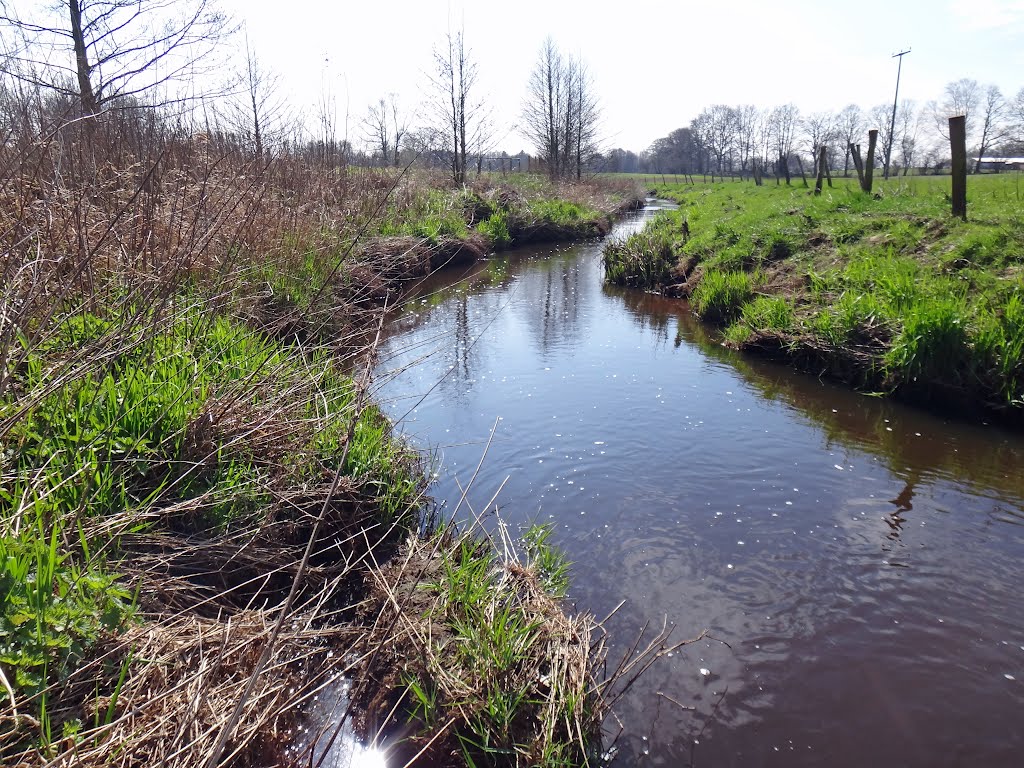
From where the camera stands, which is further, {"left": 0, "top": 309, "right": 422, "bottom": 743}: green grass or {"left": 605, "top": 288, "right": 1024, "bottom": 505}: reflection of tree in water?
{"left": 605, "top": 288, "right": 1024, "bottom": 505}: reflection of tree in water

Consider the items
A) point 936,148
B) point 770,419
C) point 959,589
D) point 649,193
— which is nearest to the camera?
point 959,589

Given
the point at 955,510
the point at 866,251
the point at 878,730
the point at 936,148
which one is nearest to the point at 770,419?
the point at 955,510

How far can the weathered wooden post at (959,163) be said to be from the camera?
25.1ft

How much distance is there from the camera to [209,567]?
2.58m

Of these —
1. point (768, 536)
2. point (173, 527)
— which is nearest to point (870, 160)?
point (768, 536)

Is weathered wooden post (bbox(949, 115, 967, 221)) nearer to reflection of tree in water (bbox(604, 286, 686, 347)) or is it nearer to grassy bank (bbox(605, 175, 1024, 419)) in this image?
grassy bank (bbox(605, 175, 1024, 419))

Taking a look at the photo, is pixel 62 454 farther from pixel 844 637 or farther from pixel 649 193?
pixel 649 193

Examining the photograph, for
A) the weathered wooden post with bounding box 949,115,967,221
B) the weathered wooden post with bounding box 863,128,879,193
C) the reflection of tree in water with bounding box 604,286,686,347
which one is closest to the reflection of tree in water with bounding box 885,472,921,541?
the reflection of tree in water with bounding box 604,286,686,347

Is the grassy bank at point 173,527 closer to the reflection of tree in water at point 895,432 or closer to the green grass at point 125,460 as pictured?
the green grass at point 125,460

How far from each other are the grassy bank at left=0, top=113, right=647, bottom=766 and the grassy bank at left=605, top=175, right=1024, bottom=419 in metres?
4.19

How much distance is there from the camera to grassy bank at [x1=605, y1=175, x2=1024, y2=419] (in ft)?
16.9

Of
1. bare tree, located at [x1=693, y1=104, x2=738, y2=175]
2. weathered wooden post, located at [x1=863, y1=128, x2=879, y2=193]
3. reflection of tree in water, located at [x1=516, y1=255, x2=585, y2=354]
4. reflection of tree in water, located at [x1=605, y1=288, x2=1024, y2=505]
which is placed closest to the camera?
reflection of tree in water, located at [x1=605, y1=288, x2=1024, y2=505]

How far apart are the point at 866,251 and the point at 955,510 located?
482cm

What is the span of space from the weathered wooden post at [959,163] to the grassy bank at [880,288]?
0.21m
